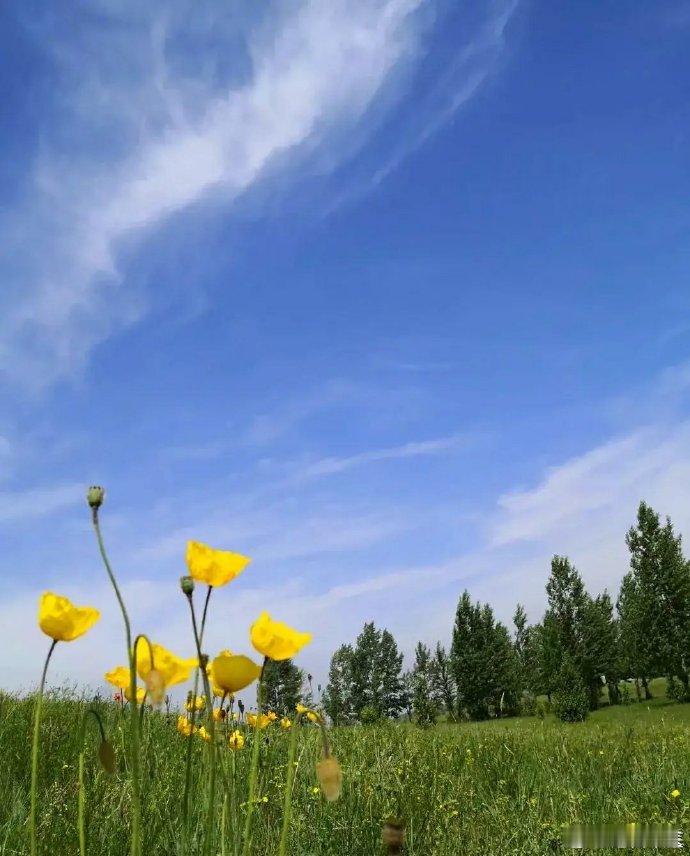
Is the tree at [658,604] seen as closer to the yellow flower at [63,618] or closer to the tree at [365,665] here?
the tree at [365,665]

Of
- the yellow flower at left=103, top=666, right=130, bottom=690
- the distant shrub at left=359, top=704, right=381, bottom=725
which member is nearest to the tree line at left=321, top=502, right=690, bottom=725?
the distant shrub at left=359, top=704, right=381, bottom=725

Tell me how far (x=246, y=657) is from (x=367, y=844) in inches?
108

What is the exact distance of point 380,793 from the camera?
4316 mm

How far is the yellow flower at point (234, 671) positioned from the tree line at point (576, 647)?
1226 inches

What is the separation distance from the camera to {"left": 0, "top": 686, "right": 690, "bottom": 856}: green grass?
12.1 feet

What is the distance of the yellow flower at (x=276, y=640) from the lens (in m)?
1.68

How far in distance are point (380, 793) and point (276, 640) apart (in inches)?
123

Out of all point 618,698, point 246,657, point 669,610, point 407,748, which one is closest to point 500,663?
point 618,698

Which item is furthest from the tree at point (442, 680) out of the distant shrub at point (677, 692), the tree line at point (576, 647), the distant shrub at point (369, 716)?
the distant shrub at point (369, 716)

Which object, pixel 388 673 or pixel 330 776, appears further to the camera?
pixel 388 673

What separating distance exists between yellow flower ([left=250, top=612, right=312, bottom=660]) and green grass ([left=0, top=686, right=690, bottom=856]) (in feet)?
4.30

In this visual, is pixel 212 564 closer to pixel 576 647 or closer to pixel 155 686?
pixel 155 686

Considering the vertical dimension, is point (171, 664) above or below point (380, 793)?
above

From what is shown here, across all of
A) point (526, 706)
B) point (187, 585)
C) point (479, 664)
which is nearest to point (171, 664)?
point (187, 585)
